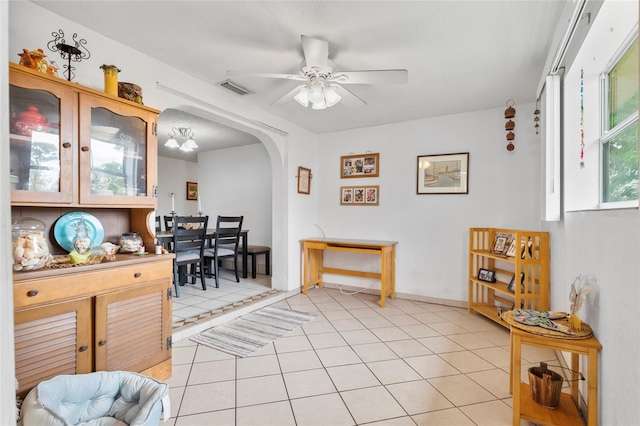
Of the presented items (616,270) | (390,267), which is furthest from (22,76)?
(390,267)

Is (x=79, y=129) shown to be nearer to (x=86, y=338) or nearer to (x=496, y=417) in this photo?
(x=86, y=338)

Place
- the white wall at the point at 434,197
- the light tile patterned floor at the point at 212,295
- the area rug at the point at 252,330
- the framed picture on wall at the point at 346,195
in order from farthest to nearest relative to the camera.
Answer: the framed picture on wall at the point at 346,195 → the white wall at the point at 434,197 → the light tile patterned floor at the point at 212,295 → the area rug at the point at 252,330

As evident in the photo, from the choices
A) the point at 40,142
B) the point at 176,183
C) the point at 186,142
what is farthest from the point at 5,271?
the point at 176,183

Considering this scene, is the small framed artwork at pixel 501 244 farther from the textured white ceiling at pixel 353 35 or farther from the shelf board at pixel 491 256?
the textured white ceiling at pixel 353 35

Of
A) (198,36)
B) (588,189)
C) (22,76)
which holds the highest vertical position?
(198,36)

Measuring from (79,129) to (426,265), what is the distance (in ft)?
11.9

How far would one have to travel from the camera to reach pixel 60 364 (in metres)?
1.43

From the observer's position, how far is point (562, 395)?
169 centimetres

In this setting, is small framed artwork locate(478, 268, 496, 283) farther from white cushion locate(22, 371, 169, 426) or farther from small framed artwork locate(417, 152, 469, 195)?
white cushion locate(22, 371, 169, 426)

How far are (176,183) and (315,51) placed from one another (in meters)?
5.54

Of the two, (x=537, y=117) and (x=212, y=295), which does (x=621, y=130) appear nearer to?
(x=537, y=117)

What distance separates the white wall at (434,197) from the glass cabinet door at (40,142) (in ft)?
10.7

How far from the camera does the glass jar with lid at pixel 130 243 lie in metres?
1.92

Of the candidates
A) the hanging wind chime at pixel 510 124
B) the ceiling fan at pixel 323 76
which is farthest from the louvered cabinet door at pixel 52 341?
the hanging wind chime at pixel 510 124
